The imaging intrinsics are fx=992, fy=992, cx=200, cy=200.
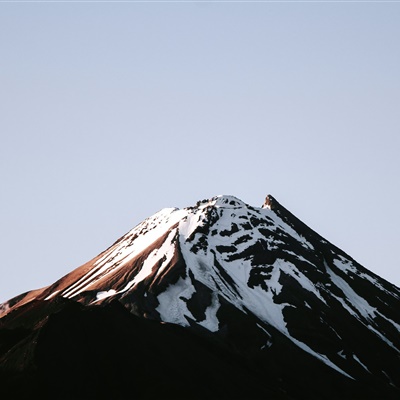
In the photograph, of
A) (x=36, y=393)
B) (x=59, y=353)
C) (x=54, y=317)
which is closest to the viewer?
(x=36, y=393)

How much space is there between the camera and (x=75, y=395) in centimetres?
16062

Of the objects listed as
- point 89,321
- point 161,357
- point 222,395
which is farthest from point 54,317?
point 222,395

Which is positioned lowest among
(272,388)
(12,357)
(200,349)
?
(272,388)

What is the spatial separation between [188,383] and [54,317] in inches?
1182

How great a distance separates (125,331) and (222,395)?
24.7 m

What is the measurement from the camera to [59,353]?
6791 inches

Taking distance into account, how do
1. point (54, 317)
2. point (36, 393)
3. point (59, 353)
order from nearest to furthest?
point (36, 393), point (59, 353), point (54, 317)

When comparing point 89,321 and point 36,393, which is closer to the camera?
point 36,393

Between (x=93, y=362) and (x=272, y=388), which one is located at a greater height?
(x=93, y=362)

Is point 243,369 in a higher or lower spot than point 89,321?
lower

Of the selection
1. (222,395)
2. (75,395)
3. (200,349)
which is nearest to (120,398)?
(75,395)

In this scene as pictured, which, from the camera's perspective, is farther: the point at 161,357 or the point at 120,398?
the point at 161,357

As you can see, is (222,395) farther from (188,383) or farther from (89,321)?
(89,321)

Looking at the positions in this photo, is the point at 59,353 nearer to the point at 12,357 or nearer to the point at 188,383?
the point at 12,357
